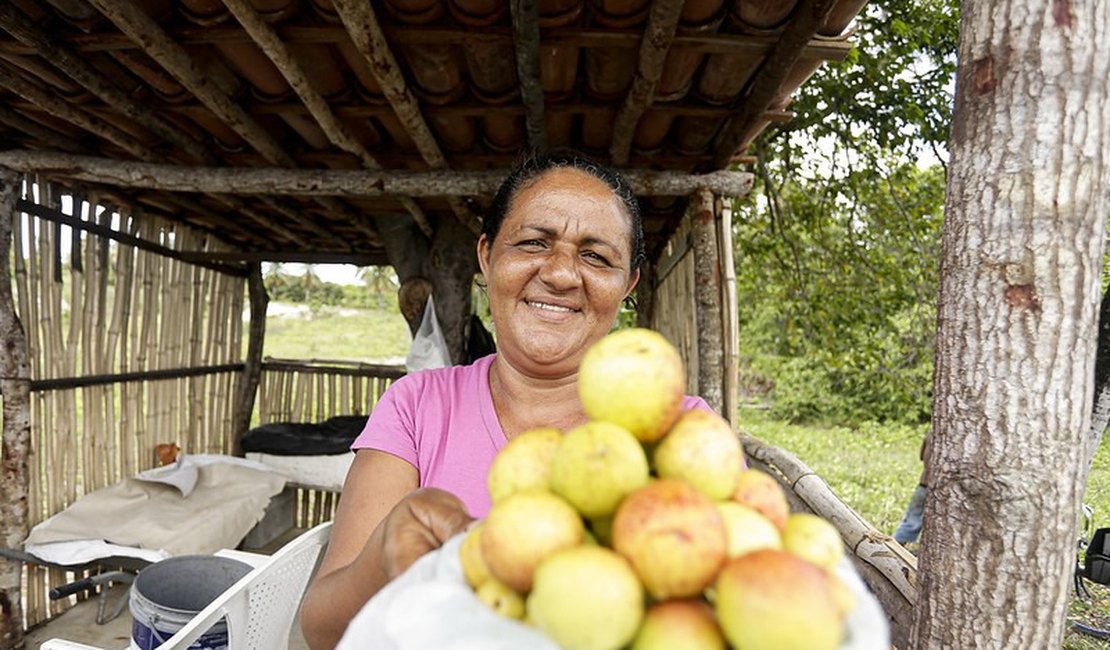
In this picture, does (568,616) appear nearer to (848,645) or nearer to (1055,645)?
(848,645)

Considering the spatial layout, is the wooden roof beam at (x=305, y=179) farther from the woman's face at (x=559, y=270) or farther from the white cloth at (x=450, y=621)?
the white cloth at (x=450, y=621)

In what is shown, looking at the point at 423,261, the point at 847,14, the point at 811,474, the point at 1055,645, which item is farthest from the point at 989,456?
the point at 423,261

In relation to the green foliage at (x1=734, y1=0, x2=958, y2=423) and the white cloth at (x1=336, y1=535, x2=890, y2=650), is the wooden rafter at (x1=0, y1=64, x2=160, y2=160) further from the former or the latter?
the green foliage at (x1=734, y1=0, x2=958, y2=423)

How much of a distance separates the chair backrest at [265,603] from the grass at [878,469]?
4580mm

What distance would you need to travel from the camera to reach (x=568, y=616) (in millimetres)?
615

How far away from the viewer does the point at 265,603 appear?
2.48 meters

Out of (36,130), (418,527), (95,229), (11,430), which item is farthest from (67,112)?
(418,527)

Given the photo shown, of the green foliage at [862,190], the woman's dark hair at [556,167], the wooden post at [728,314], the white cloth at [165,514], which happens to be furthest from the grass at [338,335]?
the woman's dark hair at [556,167]

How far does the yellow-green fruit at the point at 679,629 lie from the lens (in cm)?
61

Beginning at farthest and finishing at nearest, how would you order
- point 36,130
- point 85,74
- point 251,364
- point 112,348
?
point 251,364 → point 112,348 → point 36,130 → point 85,74

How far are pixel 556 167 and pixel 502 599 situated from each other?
1.21 meters

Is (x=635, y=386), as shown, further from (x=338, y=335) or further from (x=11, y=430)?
(x=338, y=335)

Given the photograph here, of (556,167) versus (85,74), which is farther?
(85,74)

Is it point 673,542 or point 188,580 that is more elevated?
point 673,542
